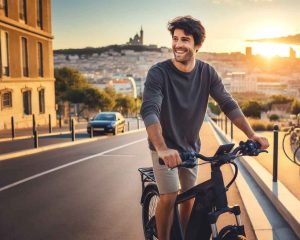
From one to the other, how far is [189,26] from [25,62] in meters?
34.2

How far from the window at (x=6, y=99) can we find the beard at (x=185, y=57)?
96.2ft

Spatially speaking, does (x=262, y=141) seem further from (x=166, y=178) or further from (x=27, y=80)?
(x=27, y=80)

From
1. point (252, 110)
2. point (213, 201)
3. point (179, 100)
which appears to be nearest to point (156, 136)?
point (179, 100)

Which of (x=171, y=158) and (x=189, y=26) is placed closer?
(x=171, y=158)

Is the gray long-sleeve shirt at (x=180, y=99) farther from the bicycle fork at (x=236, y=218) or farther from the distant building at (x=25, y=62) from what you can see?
the distant building at (x=25, y=62)

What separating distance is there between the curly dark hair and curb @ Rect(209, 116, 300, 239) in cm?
264

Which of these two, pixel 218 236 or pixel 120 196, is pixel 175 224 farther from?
pixel 120 196

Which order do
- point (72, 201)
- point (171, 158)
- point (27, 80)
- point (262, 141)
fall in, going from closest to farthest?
point (171, 158), point (262, 141), point (72, 201), point (27, 80)

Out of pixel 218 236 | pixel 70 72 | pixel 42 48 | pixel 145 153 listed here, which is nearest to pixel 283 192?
pixel 218 236

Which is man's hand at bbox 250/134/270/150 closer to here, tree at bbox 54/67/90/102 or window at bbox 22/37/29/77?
window at bbox 22/37/29/77

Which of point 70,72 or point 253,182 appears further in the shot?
point 70,72

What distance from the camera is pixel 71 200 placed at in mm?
6676

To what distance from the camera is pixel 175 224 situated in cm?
342

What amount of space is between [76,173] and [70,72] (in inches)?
2427
